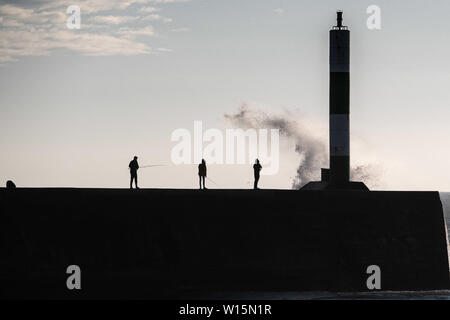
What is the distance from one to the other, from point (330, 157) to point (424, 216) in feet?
16.0

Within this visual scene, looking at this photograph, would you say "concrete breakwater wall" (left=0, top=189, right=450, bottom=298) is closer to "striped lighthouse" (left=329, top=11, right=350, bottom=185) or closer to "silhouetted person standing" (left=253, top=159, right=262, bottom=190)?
"silhouetted person standing" (left=253, top=159, right=262, bottom=190)

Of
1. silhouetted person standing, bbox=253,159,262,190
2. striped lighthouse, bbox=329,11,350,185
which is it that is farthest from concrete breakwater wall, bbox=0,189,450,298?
striped lighthouse, bbox=329,11,350,185

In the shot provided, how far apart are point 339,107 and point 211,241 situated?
831 centimetres

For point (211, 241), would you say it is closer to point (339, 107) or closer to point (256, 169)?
point (256, 169)

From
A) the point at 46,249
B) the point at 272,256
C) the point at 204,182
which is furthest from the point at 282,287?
the point at 46,249

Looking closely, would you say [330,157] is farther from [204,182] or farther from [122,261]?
[122,261]

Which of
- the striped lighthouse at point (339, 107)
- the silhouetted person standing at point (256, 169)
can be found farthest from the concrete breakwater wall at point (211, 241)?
the striped lighthouse at point (339, 107)

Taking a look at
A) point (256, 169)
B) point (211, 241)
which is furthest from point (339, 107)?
point (211, 241)

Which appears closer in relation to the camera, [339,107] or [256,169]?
[256,169]

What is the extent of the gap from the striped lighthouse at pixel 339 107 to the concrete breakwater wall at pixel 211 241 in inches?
151

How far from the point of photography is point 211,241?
42188mm

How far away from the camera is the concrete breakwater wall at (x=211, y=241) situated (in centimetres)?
4078

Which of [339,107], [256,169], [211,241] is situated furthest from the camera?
[339,107]

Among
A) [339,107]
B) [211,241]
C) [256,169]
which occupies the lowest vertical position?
[211,241]
